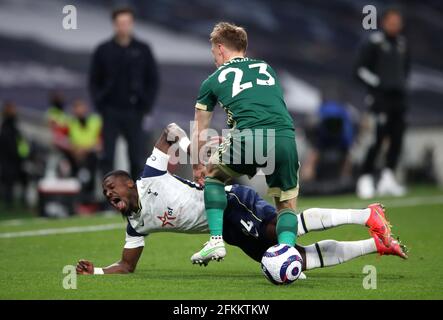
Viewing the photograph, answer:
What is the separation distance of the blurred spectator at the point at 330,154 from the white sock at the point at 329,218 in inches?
376

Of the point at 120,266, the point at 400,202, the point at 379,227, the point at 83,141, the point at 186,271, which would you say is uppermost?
the point at 379,227

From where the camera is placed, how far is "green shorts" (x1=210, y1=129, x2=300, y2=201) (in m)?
7.53

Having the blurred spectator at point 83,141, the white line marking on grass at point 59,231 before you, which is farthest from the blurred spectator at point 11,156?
the white line marking on grass at point 59,231

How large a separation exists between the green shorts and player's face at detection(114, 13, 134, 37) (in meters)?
6.18

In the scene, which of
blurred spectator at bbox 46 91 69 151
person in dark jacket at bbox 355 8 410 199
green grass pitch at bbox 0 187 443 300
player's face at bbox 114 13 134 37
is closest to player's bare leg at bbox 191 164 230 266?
green grass pitch at bbox 0 187 443 300

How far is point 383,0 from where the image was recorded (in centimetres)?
2080

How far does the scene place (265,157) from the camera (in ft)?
24.8

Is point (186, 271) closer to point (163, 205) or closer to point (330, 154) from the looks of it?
point (163, 205)

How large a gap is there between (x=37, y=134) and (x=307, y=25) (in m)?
5.59

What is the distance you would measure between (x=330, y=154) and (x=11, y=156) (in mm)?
5357

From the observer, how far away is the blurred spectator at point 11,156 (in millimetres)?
17922

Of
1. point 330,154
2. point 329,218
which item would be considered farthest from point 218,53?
point 330,154
